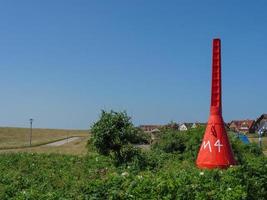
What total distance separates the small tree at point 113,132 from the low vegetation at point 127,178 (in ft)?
0.16

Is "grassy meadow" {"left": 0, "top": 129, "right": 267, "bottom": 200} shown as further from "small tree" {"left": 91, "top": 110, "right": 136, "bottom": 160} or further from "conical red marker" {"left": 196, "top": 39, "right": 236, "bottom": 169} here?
"conical red marker" {"left": 196, "top": 39, "right": 236, "bottom": 169}

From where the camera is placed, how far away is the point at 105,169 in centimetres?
1617

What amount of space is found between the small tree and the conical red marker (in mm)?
3455

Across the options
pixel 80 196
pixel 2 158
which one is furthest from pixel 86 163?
pixel 80 196

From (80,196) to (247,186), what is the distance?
4838 millimetres

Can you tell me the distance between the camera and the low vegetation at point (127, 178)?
8.09 metres

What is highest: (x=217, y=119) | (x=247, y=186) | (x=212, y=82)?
(x=212, y=82)

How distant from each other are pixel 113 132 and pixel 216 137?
4277 mm

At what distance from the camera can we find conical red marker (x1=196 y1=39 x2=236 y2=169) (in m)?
15.4

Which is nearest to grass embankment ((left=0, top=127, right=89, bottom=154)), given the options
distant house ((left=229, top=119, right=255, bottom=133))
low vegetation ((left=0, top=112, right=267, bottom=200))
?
low vegetation ((left=0, top=112, right=267, bottom=200))

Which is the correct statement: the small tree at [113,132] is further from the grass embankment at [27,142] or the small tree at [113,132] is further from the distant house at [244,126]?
the distant house at [244,126]

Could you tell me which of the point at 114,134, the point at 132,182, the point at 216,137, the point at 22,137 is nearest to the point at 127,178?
the point at 132,182

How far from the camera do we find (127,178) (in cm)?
897

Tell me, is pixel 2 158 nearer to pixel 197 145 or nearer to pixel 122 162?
pixel 122 162
